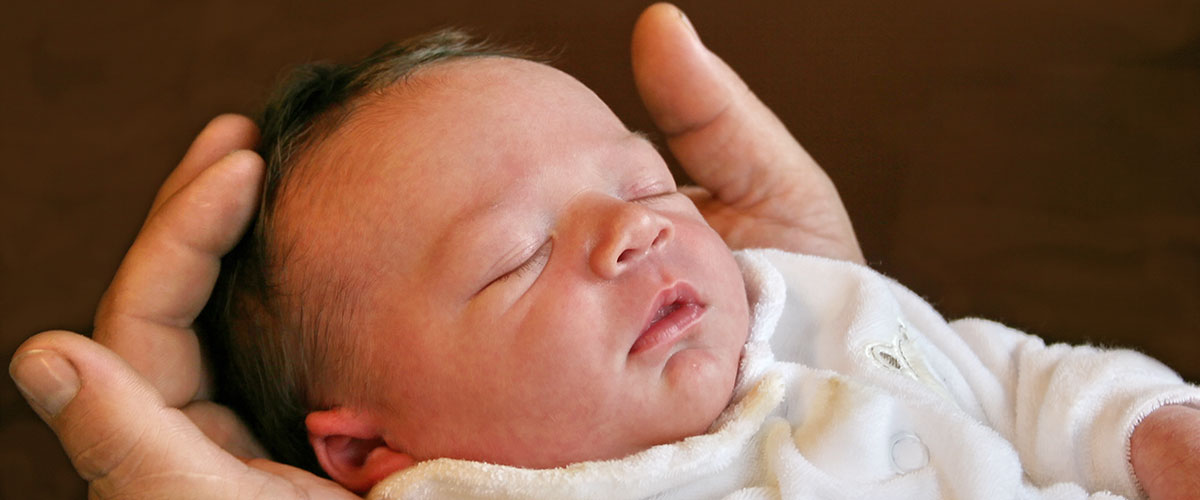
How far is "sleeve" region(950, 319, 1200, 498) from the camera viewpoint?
94 cm

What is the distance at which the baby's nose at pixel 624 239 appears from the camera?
0.84 meters

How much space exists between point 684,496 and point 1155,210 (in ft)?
2.92

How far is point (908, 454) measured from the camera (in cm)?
92

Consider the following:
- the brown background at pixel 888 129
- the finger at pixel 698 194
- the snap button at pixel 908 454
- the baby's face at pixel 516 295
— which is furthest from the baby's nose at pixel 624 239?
the brown background at pixel 888 129

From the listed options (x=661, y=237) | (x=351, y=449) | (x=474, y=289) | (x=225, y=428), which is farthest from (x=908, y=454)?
(x=225, y=428)

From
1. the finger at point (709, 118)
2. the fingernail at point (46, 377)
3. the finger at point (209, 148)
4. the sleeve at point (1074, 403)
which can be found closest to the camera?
the fingernail at point (46, 377)

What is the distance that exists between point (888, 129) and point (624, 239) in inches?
30.6

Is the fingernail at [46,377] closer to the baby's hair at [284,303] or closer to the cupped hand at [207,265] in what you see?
the cupped hand at [207,265]

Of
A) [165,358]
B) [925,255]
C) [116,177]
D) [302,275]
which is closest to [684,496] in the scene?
[302,275]

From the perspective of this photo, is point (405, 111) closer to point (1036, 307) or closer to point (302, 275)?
point (302, 275)

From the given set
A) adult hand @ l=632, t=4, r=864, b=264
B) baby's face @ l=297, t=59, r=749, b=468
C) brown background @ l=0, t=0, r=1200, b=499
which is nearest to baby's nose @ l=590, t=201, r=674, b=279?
baby's face @ l=297, t=59, r=749, b=468

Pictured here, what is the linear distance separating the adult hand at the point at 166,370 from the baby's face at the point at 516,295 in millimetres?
101

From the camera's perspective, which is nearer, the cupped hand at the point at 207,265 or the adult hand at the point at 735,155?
the cupped hand at the point at 207,265

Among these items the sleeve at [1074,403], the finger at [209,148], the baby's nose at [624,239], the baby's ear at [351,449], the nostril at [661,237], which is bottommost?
the sleeve at [1074,403]
